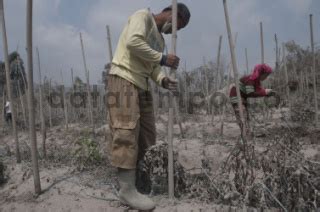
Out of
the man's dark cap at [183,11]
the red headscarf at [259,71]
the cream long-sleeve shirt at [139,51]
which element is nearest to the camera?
the cream long-sleeve shirt at [139,51]

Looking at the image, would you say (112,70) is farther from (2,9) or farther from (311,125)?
(311,125)

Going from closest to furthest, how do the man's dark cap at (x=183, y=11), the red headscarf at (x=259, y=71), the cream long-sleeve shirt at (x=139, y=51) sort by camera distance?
the cream long-sleeve shirt at (x=139, y=51), the man's dark cap at (x=183, y=11), the red headscarf at (x=259, y=71)

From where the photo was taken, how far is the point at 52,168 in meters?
3.25

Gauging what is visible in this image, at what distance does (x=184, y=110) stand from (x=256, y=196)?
762 cm

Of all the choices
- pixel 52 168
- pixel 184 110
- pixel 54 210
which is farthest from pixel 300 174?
pixel 184 110

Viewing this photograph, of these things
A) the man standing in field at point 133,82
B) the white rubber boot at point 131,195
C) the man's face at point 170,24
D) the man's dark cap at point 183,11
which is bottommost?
the white rubber boot at point 131,195

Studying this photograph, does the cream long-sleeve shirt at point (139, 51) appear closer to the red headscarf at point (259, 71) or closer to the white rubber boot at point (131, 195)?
the white rubber boot at point (131, 195)

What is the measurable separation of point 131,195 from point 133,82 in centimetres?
72

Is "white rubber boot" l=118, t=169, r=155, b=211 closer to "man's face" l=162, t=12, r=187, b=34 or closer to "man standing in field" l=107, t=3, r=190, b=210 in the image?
"man standing in field" l=107, t=3, r=190, b=210

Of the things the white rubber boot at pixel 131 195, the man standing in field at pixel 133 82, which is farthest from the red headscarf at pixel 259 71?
the white rubber boot at pixel 131 195

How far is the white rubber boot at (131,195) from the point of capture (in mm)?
2180

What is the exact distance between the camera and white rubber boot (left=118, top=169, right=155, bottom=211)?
2180 mm

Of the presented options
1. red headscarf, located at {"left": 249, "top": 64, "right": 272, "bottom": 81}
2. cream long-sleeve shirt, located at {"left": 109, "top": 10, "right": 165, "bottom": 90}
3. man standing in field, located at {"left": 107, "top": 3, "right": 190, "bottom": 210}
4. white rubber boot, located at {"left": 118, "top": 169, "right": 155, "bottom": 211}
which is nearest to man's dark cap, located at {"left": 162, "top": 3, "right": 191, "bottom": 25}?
man standing in field, located at {"left": 107, "top": 3, "right": 190, "bottom": 210}

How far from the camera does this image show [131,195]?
223 centimetres
